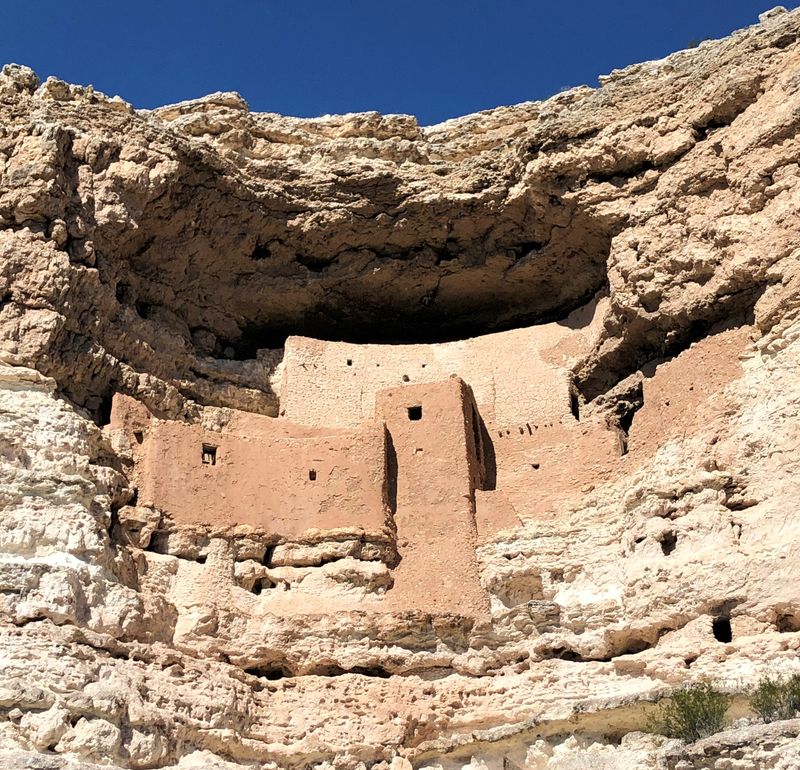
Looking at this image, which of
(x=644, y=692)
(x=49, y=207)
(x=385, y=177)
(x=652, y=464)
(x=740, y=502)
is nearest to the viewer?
(x=644, y=692)

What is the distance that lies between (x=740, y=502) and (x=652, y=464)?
155 cm

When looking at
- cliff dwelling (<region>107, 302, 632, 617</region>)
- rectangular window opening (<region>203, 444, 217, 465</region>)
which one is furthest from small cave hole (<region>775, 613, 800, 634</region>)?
rectangular window opening (<region>203, 444, 217, 465</region>)

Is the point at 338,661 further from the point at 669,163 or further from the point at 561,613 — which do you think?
the point at 669,163

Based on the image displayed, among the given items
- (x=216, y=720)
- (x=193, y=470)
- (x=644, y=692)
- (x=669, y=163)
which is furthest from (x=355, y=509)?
(x=669, y=163)

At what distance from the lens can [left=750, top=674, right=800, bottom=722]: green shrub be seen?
11.8 meters

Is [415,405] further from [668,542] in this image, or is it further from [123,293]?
[123,293]

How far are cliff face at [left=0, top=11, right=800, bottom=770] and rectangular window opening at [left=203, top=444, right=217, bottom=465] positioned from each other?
23.5 inches

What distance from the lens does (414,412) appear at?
17.5 metres

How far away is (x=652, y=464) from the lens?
621 inches

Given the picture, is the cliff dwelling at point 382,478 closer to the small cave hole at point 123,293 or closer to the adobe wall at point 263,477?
the adobe wall at point 263,477

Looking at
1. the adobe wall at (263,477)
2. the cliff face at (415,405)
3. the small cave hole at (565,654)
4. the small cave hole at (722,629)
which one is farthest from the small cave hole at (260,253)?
the small cave hole at (722,629)

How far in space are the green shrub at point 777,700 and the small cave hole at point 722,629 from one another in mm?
1468

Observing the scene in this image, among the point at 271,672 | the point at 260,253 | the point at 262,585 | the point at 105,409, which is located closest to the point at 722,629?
the point at 271,672

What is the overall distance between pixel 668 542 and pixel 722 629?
1323mm
